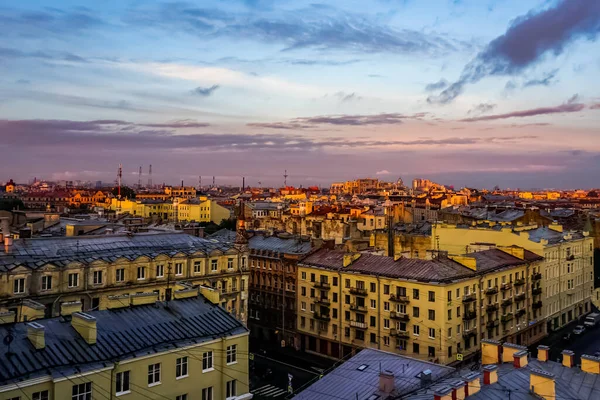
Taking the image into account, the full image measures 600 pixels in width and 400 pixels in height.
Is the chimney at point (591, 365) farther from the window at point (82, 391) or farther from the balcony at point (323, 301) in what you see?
the balcony at point (323, 301)

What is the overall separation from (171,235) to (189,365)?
31781mm

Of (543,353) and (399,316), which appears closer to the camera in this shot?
(543,353)

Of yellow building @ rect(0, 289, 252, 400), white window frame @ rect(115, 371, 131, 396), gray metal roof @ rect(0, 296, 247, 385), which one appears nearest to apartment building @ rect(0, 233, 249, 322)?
gray metal roof @ rect(0, 296, 247, 385)

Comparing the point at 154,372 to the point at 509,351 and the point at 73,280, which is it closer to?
the point at 509,351

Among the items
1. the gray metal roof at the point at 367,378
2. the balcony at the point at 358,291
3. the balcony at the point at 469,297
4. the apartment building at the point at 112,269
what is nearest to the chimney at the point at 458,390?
the gray metal roof at the point at 367,378

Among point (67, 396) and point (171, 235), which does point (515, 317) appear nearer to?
point (171, 235)

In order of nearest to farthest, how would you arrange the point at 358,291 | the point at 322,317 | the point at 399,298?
the point at 399,298
the point at 358,291
the point at 322,317

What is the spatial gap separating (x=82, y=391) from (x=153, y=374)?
12.3 ft

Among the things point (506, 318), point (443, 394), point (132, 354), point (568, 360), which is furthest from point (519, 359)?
point (506, 318)

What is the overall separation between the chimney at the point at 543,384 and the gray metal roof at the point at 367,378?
5516 millimetres

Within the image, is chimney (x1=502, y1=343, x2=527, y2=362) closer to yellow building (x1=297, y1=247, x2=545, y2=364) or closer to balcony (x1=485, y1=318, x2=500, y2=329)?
yellow building (x1=297, y1=247, x2=545, y2=364)

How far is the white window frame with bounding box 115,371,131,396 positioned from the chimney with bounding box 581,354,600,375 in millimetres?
23255

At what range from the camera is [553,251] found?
6962 cm

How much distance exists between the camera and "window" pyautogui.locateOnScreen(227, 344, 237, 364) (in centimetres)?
3029
